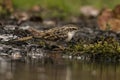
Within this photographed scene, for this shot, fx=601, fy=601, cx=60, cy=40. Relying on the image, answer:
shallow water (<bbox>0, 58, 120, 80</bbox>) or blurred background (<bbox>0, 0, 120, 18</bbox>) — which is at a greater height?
blurred background (<bbox>0, 0, 120, 18</bbox>)

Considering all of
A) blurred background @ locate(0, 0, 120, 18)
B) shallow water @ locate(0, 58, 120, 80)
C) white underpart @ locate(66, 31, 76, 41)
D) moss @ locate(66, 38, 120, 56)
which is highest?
blurred background @ locate(0, 0, 120, 18)

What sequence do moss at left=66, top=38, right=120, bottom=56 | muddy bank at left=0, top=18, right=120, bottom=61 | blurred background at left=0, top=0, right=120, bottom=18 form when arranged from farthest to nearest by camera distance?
blurred background at left=0, top=0, right=120, bottom=18 < moss at left=66, top=38, right=120, bottom=56 < muddy bank at left=0, top=18, right=120, bottom=61

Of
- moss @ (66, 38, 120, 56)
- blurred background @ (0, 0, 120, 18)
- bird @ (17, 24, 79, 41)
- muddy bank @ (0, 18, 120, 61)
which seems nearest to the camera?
muddy bank @ (0, 18, 120, 61)

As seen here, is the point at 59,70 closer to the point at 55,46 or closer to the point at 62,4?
the point at 55,46

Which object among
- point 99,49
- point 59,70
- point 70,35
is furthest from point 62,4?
point 59,70

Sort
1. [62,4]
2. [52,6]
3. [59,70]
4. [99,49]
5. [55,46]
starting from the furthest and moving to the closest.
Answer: [52,6]
[62,4]
[55,46]
[99,49]
[59,70]

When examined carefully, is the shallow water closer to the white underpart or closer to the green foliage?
the white underpart

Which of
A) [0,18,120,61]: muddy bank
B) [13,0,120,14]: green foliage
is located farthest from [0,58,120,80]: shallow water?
[13,0,120,14]: green foliage

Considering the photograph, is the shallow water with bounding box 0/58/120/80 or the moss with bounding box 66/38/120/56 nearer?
the shallow water with bounding box 0/58/120/80

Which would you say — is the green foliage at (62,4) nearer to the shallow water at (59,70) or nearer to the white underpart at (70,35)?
the white underpart at (70,35)
